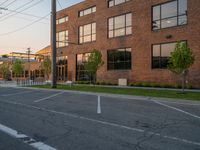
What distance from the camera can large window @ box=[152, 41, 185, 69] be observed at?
76.4 ft

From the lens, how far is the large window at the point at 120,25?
27391 millimetres

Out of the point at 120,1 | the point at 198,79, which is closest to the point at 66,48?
the point at 120,1

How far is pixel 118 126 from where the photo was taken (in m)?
7.46

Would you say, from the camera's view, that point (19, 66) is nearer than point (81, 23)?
No

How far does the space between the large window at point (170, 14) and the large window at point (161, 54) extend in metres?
1.88

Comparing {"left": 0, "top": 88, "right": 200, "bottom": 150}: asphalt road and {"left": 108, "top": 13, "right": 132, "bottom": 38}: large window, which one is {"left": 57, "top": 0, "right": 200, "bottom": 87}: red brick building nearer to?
{"left": 108, "top": 13, "right": 132, "bottom": 38}: large window

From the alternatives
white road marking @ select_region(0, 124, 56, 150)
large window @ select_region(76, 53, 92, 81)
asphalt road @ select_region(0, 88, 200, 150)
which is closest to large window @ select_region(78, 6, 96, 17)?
large window @ select_region(76, 53, 92, 81)

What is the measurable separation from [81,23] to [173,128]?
94.9ft

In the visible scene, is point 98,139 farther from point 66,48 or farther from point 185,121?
point 66,48

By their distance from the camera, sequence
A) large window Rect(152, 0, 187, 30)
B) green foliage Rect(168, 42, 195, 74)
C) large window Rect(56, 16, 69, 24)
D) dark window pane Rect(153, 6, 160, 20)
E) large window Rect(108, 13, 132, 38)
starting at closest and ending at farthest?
green foliage Rect(168, 42, 195, 74)
large window Rect(152, 0, 187, 30)
dark window pane Rect(153, 6, 160, 20)
large window Rect(108, 13, 132, 38)
large window Rect(56, 16, 69, 24)

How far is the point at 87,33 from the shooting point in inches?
1315

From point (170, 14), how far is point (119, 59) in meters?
7.70

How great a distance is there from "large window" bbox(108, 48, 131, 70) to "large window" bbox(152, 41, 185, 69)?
3.29m

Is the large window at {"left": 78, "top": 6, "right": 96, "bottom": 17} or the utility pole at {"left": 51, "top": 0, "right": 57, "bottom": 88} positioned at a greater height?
the large window at {"left": 78, "top": 6, "right": 96, "bottom": 17}
